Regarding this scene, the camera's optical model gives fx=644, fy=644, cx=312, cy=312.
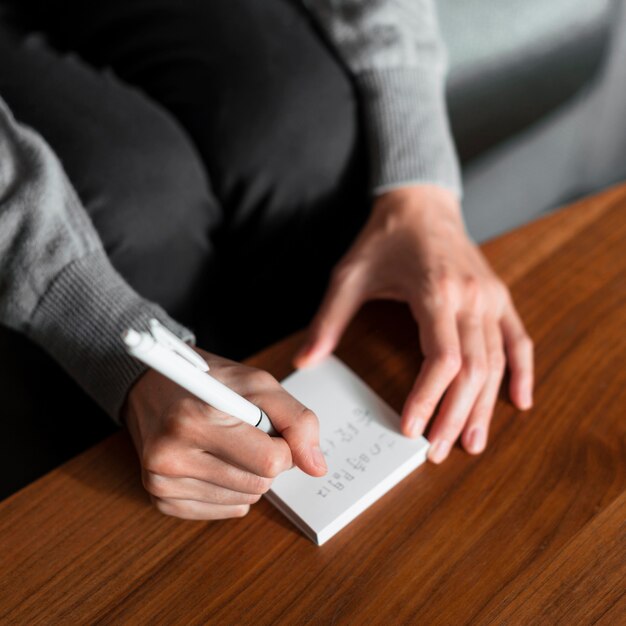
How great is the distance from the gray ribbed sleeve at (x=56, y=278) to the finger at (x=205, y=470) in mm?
98

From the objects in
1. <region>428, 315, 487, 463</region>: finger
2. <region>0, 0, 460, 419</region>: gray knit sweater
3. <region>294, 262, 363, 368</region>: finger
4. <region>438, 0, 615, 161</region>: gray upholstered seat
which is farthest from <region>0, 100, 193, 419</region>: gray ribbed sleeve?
<region>438, 0, 615, 161</region>: gray upholstered seat

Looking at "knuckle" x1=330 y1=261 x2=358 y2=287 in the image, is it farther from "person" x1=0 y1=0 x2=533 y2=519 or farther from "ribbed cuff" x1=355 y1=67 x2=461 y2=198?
"ribbed cuff" x1=355 y1=67 x2=461 y2=198

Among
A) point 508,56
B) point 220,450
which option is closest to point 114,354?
point 220,450

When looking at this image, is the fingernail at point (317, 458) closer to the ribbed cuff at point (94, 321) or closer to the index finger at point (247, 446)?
the index finger at point (247, 446)

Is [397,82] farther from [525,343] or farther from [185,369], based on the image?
[185,369]

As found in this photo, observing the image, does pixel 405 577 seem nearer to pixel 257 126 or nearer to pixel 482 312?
pixel 482 312

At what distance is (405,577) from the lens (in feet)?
1.40

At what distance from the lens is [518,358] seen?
0.54 meters

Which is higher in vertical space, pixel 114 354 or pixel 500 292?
pixel 114 354

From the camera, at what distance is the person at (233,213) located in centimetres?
48

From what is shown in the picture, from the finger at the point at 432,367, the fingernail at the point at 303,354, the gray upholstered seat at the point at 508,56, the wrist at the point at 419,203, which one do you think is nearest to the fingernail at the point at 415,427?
the finger at the point at 432,367

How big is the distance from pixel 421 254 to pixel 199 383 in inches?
11.9

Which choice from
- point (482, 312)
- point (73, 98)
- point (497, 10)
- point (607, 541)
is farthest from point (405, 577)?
point (497, 10)

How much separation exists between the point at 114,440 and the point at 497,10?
811 mm
